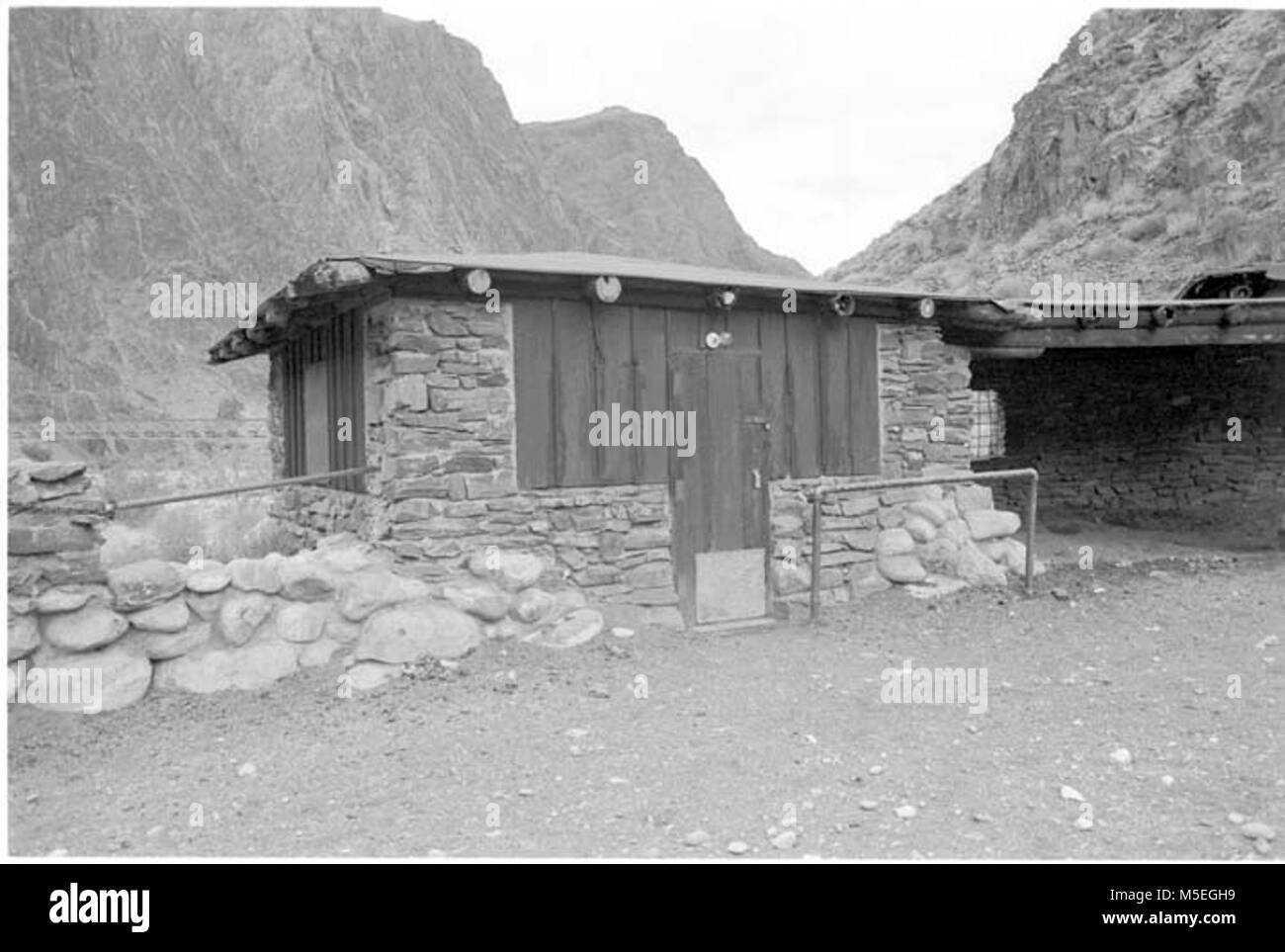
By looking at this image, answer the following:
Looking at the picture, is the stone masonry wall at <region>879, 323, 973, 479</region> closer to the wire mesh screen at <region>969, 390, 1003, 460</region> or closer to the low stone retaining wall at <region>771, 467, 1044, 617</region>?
the low stone retaining wall at <region>771, 467, 1044, 617</region>

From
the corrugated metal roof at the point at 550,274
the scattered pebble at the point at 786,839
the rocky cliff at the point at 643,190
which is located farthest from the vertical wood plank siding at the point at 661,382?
the rocky cliff at the point at 643,190

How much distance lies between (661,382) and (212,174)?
1581 inches

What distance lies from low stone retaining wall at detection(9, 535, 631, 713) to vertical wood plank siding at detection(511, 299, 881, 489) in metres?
0.86

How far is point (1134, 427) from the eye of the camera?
44.7 ft

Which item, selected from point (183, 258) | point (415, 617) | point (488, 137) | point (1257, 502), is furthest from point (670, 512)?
point (488, 137)

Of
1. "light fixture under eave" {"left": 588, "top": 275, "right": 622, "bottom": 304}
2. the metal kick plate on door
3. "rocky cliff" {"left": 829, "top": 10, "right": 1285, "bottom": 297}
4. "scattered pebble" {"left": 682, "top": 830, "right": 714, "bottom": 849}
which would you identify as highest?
"rocky cliff" {"left": 829, "top": 10, "right": 1285, "bottom": 297}

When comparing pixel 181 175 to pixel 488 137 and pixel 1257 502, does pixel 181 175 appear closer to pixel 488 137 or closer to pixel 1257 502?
pixel 488 137

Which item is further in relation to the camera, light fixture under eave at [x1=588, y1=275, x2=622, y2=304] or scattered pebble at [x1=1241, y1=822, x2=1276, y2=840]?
light fixture under eave at [x1=588, y1=275, x2=622, y2=304]

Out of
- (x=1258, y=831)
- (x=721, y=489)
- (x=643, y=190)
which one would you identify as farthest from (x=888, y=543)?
(x=643, y=190)

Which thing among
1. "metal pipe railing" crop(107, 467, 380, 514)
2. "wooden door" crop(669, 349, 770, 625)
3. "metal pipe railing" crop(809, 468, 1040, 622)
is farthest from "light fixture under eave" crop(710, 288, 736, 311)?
"metal pipe railing" crop(107, 467, 380, 514)

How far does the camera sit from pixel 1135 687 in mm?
6090

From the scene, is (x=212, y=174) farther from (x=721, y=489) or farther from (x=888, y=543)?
(x=888, y=543)

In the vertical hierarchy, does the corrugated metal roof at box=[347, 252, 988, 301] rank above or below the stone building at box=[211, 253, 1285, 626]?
above

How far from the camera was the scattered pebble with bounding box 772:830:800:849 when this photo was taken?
4.02 m
